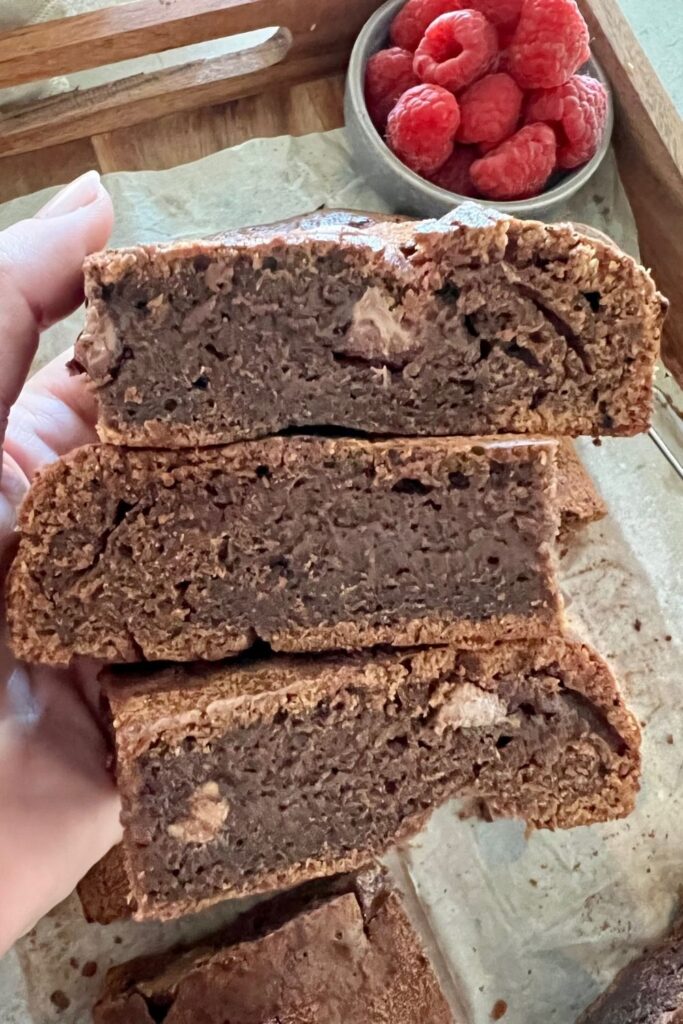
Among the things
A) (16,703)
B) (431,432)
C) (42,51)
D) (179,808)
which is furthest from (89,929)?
(42,51)

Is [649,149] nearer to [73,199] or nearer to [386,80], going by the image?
[386,80]

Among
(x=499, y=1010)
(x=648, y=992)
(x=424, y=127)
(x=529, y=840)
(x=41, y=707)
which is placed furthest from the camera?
(x=424, y=127)

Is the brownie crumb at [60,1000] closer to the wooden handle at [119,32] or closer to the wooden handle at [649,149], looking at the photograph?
the wooden handle at [119,32]

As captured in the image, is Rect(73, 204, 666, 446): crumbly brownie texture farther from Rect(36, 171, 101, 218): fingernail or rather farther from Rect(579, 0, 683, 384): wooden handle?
Rect(579, 0, 683, 384): wooden handle

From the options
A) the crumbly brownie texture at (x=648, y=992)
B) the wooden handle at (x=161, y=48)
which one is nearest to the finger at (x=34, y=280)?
the wooden handle at (x=161, y=48)

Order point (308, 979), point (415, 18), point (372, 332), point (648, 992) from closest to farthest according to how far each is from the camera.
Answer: point (372, 332)
point (308, 979)
point (648, 992)
point (415, 18)

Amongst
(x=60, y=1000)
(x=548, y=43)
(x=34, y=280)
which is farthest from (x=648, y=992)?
(x=548, y=43)
